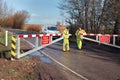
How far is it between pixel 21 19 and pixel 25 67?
2833 inches

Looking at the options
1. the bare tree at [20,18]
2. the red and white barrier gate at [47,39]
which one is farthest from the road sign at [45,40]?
the bare tree at [20,18]

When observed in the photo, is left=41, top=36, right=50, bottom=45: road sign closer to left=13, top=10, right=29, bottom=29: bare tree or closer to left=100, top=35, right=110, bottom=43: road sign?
left=100, top=35, right=110, bottom=43: road sign

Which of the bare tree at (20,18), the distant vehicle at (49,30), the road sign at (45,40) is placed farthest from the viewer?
the bare tree at (20,18)

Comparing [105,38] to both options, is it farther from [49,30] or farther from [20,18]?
[20,18]

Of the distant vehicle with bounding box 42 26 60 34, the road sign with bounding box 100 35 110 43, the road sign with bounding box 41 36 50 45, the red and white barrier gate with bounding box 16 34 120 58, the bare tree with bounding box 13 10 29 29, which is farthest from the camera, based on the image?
the bare tree with bounding box 13 10 29 29

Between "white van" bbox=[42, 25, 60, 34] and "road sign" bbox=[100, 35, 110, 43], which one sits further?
"white van" bbox=[42, 25, 60, 34]

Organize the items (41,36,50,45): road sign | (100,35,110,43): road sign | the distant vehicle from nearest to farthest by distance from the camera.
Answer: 1. (41,36,50,45): road sign
2. (100,35,110,43): road sign
3. the distant vehicle

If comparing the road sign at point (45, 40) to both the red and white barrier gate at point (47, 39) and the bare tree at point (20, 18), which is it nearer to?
the red and white barrier gate at point (47, 39)

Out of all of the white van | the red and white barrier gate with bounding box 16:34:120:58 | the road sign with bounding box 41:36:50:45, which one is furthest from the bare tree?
the road sign with bounding box 41:36:50:45

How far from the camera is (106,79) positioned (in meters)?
11.4

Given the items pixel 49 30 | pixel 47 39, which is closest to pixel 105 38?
pixel 47 39

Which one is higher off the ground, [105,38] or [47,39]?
[47,39]

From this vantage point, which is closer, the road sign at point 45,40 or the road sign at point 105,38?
the road sign at point 45,40

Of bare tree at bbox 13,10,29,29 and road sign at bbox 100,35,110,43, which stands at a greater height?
bare tree at bbox 13,10,29,29
